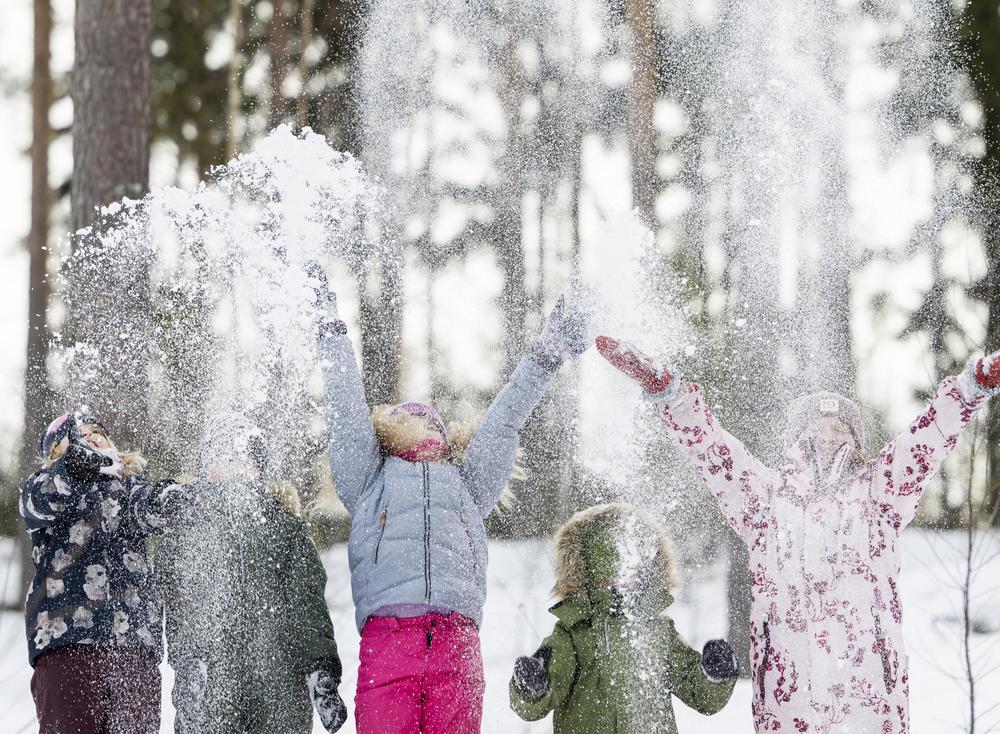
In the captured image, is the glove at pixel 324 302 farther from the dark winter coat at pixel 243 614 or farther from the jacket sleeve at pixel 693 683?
the jacket sleeve at pixel 693 683

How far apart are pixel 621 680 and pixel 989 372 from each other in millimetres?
1640

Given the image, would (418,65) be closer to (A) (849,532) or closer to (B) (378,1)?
(B) (378,1)

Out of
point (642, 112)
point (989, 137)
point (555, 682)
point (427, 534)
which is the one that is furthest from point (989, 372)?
point (989, 137)

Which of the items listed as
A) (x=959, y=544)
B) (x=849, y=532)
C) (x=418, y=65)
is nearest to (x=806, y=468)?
(x=849, y=532)

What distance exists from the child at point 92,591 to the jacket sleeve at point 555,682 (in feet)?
4.45

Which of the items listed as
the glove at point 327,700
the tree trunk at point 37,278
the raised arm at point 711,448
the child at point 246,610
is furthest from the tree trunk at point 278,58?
the glove at point 327,700

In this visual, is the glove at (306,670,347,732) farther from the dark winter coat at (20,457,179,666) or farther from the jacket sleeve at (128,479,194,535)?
the jacket sleeve at (128,479,194,535)

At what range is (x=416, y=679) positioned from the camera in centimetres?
354

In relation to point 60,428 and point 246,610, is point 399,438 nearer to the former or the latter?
point 246,610

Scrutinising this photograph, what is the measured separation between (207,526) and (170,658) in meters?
0.50

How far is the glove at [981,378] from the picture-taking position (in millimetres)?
3518

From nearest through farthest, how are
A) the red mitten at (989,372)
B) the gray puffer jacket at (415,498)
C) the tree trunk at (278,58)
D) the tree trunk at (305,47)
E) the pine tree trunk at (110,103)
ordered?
the red mitten at (989,372) → the gray puffer jacket at (415,498) → the pine tree trunk at (110,103) → the tree trunk at (278,58) → the tree trunk at (305,47)

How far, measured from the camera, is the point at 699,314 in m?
6.81

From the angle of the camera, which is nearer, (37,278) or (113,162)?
(113,162)
